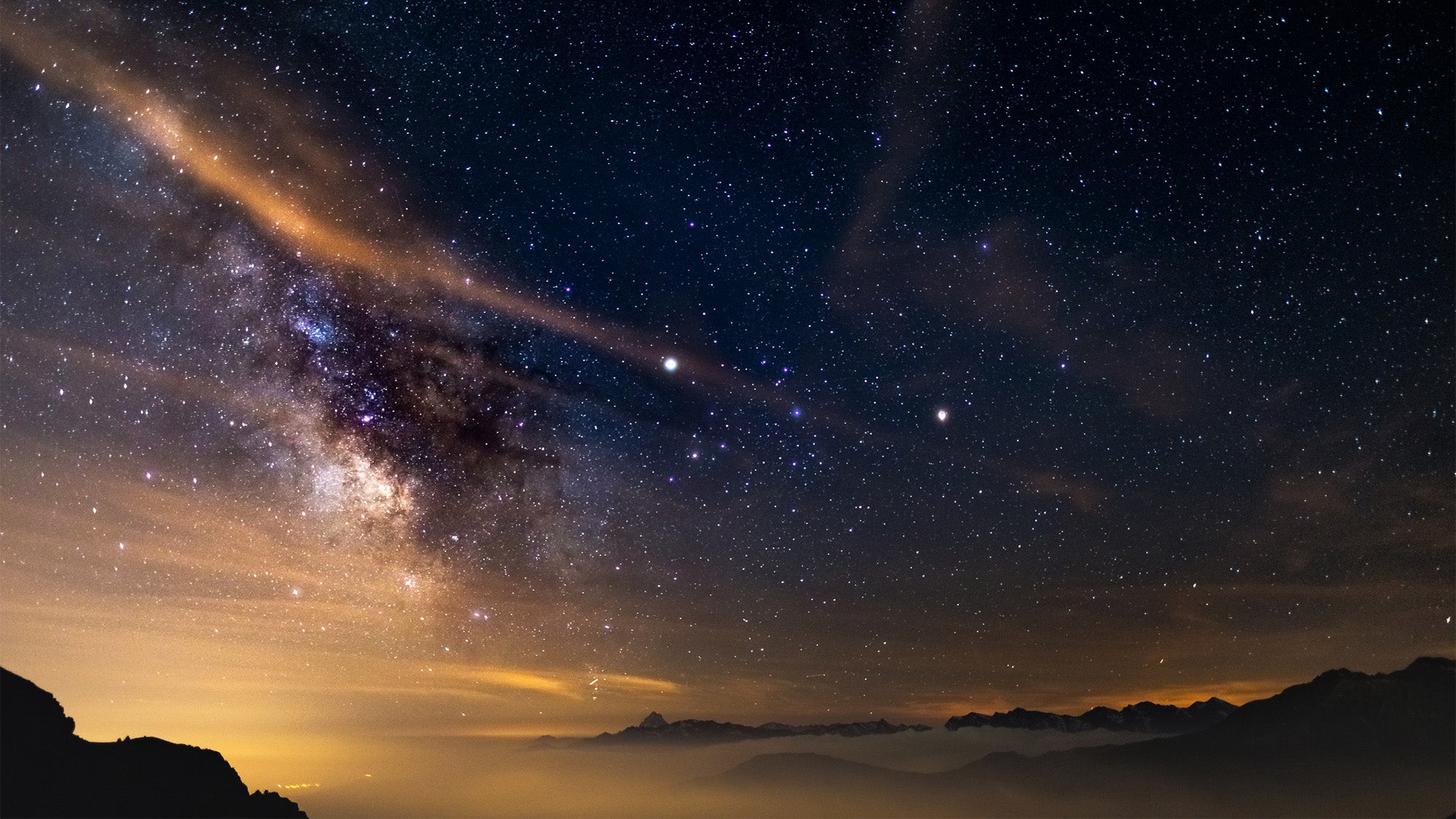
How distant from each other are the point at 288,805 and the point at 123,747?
24.3 m

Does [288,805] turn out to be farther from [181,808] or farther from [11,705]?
[11,705]

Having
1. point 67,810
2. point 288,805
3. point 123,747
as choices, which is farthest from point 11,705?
point 288,805

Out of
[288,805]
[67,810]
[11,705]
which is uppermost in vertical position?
[11,705]

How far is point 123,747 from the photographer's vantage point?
91.8 m

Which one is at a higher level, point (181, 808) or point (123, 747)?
point (123, 747)

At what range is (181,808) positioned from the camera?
93938mm

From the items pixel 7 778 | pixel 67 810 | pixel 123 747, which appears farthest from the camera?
pixel 123 747

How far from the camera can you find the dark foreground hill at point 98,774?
69.4 meters

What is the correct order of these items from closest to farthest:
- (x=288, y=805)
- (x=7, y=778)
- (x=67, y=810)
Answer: (x=7, y=778), (x=67, y=810), (x=288, y=805)

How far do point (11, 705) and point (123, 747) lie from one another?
2670 centimetres

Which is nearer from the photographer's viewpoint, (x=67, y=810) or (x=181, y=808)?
(x=67, y=810)

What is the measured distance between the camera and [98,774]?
81.7 meters

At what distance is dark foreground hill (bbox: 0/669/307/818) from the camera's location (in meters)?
69.4

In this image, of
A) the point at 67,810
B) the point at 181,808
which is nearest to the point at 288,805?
the point at 181,808
